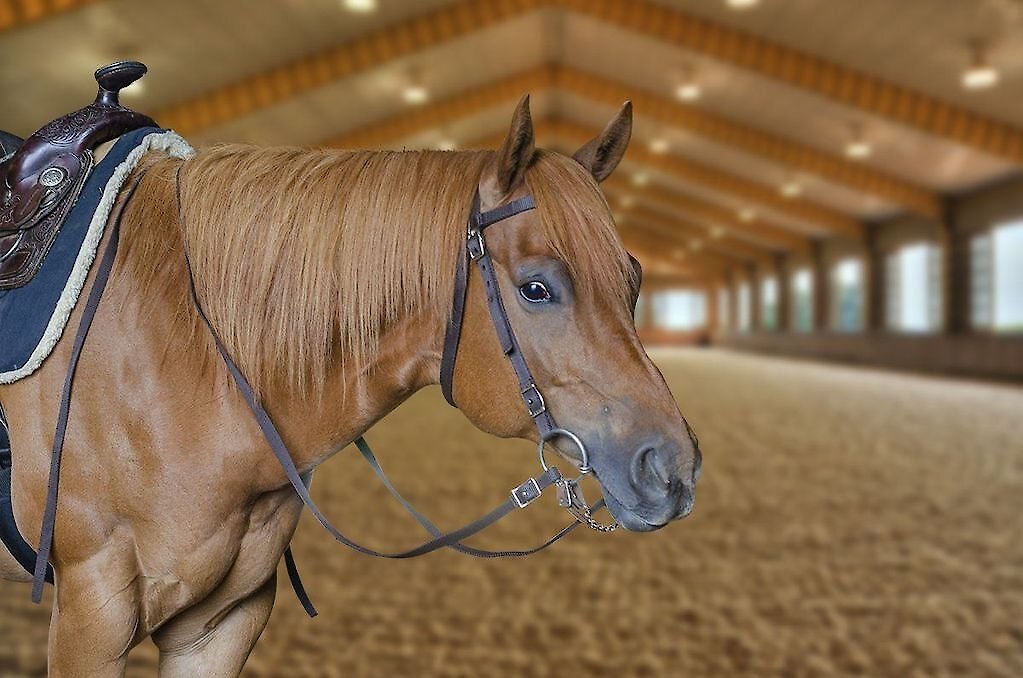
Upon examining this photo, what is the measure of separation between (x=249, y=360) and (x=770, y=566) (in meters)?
3.24

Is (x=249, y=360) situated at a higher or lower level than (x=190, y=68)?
lower

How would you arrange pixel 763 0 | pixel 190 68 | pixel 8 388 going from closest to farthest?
1. pixel 8 388
2. pixel 190 68
3. pixel 763 0

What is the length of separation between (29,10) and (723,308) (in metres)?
32.0

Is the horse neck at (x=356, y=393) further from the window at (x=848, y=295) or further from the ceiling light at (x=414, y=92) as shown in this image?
the window at (x=848, y=295)

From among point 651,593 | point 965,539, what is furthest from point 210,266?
point 965,539

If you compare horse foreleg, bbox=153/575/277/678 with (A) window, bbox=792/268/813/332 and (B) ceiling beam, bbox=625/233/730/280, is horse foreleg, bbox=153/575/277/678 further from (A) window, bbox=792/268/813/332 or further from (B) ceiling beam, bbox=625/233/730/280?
(B) ceiling beam, bbox=625/233/730/280

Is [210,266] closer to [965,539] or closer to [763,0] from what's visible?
[965,539]

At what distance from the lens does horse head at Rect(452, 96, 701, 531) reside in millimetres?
954

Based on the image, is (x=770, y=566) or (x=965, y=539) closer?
(x=770, y=566)

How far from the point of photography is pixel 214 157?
110 centimetres

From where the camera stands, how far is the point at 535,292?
3.31 ft

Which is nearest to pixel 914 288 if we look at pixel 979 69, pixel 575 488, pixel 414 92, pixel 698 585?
pixel 979 69

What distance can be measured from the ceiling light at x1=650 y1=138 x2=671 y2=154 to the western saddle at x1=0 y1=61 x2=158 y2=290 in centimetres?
1415

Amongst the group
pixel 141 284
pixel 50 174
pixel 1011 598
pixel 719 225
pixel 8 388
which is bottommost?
pixel 1011 598
